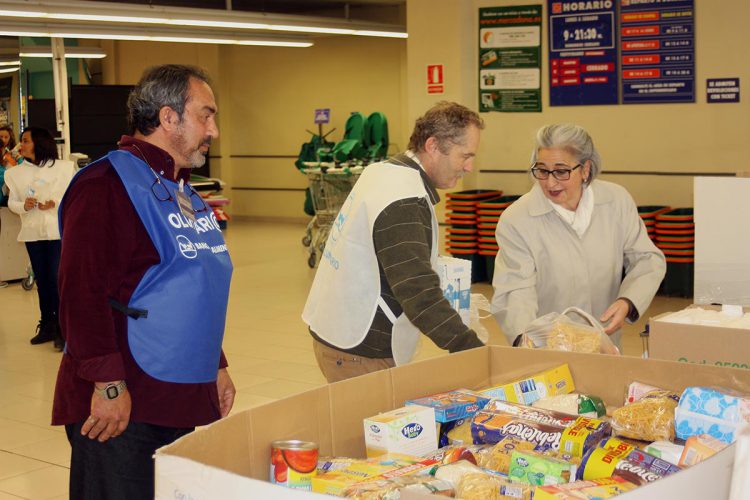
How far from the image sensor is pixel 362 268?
9.32ft

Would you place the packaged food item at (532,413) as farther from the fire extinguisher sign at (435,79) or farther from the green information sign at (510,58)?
the fire extinguisher sign at (435,79)

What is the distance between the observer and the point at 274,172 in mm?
16281

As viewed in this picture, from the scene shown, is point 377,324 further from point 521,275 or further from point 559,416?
point 559,416

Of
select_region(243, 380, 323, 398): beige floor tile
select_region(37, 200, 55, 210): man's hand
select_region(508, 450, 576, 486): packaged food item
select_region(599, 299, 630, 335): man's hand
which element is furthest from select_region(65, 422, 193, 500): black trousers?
select_region(37, 200, 55, 210): man's hand

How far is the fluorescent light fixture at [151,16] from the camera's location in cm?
951

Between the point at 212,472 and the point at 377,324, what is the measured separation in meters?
1.55

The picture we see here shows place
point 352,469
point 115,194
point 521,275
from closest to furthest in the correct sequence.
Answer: point 352,469 → point 115,194 → point 521,275

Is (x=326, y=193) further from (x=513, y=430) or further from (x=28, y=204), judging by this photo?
(x=513, y=430)

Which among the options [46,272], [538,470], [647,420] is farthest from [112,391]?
[46,272]

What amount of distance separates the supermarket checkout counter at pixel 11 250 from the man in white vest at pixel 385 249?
821cm

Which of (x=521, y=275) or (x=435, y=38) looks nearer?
(x=521, y=275)

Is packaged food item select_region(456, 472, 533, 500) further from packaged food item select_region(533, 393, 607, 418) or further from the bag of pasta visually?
the bag of pasta

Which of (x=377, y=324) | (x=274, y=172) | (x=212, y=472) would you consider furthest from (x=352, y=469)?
(x=274, y=172)

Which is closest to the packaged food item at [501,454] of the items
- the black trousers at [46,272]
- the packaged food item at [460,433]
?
the packaged food item at [460,433]
